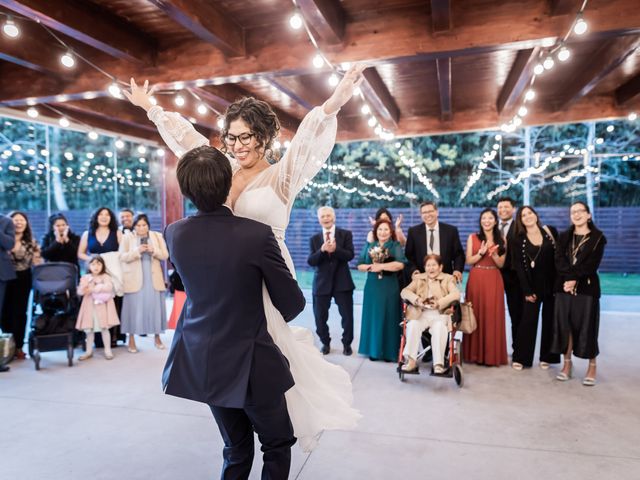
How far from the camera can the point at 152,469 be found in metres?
2.58

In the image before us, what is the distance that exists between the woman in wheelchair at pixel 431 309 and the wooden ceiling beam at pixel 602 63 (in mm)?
2505

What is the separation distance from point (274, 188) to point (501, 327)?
11.5 ft

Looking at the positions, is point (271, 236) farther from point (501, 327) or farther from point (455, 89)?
point (455, 89)

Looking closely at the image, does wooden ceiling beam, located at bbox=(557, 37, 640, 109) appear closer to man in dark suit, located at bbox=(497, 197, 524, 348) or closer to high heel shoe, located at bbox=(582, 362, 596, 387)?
A: man in dark suit, located at bbox=(497, 197, 524, 348)

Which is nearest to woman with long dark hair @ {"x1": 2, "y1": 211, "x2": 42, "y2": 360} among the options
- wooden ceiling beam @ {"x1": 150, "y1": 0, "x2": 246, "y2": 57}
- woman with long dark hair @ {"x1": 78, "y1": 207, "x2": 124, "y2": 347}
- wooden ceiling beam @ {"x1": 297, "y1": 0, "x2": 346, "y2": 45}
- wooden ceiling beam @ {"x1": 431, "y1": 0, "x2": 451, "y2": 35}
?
woman with long dark hair @ {"x1": 78, "y1": 207, "x2": 124, "y2": 347}

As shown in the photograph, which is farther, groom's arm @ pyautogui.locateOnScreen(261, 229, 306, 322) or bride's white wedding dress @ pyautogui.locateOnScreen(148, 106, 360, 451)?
bride's white wedding dress @ pyautogui.locateOnScreen(148, 106, 360, 451)

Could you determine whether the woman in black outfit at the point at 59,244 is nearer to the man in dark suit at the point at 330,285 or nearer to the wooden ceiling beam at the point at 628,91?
the man in dark suit at the point at 330,285

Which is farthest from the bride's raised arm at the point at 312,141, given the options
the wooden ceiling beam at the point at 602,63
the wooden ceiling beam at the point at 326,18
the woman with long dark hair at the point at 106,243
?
the woman with long dark hair at the point at 106,243

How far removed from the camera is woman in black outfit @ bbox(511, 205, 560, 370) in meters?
4.27

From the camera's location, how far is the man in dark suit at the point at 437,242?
464 centimetres

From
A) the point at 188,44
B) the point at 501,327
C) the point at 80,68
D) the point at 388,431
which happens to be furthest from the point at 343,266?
the point at 80,68

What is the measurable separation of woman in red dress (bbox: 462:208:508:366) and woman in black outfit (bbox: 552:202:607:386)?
1.65 ft

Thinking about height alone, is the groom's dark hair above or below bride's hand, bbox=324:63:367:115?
below

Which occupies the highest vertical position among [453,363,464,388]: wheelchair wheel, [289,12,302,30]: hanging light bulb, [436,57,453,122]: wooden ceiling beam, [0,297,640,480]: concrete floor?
[436,57,453,122]: wooden ceiling beam
